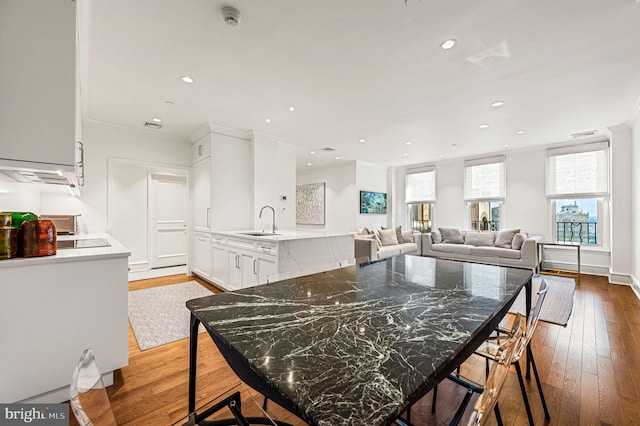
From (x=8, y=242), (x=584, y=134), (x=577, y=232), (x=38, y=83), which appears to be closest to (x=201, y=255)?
(x=8, y=242)

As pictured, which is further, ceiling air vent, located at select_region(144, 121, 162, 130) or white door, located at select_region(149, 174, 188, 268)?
white door, located at select_region(149, 174, 188, 268)

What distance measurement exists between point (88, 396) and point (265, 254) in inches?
101

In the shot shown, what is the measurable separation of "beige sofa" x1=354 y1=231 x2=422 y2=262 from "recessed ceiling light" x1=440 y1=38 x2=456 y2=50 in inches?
117

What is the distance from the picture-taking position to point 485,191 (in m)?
6.53

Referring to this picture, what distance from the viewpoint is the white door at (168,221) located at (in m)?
5.38

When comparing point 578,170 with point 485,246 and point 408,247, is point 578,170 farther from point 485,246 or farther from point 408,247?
point 408,247

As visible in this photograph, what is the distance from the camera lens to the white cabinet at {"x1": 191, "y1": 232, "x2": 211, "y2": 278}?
4434 mm

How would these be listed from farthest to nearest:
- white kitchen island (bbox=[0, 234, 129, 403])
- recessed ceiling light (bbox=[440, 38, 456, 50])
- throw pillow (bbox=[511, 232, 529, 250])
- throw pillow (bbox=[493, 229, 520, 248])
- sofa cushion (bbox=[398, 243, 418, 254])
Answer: sofa cushion (bbox=[398, 243, 418, 254]) < throw pillow (bbox=[493, 229, 520, 248]) < throw pillow (bbox=[511, 232, 529, 250]) < recessed ceiling light (bbox=[440, 38, 456, 50]) < white kitchen island (bbox=[0, 234, 129, 403])

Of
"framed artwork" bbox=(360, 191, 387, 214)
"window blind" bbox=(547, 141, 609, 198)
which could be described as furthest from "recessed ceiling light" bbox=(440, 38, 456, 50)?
"window blind" bbox=(547, 141, 609, 198)

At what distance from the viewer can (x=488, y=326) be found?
3.33ft

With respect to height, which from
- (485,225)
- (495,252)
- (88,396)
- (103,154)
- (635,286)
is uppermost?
(103,154)

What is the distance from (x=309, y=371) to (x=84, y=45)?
3078 millimetres

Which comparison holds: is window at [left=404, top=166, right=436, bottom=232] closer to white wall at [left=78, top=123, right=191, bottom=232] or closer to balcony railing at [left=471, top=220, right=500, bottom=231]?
balcony railing at [left=471, top=220, right=500, bottom=231]

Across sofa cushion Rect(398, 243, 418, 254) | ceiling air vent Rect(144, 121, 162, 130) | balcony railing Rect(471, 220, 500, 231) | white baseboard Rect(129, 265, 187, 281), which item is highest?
ceiling air vent Rect(144, 121, 162, 130)
